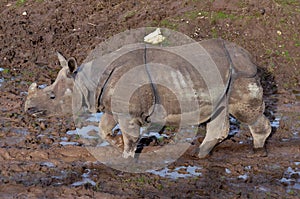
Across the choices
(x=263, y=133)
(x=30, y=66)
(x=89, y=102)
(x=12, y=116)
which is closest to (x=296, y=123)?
(x=263, y=133)

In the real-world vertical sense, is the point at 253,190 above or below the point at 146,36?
below

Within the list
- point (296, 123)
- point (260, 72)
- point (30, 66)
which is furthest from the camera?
point (30, 66)

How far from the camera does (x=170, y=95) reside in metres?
6.20

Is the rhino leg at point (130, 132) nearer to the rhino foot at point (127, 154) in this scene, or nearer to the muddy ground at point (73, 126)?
the rhino foot at point (127, 154)

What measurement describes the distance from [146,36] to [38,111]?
5735mm

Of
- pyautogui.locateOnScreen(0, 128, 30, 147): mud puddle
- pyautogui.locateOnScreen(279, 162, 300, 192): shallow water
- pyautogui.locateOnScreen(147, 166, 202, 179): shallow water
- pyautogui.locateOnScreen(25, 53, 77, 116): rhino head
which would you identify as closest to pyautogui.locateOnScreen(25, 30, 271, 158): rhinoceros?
pyautogui.locateOnScreen(25, 53, 77, 116): rhino head

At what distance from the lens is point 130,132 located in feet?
20.8

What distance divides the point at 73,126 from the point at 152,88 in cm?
246

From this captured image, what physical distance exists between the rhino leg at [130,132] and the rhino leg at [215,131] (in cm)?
104

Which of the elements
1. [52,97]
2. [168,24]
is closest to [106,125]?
[52,97]

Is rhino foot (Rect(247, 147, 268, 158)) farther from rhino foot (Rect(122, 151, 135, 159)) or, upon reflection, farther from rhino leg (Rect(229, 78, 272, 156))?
rhino foot (Rect(122, 151, 135, 159))

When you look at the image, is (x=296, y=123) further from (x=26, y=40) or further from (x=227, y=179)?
(x=26, y=40)

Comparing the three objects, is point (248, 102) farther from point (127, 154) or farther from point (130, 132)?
point (127, 154)

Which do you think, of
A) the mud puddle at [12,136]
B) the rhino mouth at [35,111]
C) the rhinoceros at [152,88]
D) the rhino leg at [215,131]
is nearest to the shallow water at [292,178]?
the rhinoceros at [152,88]
